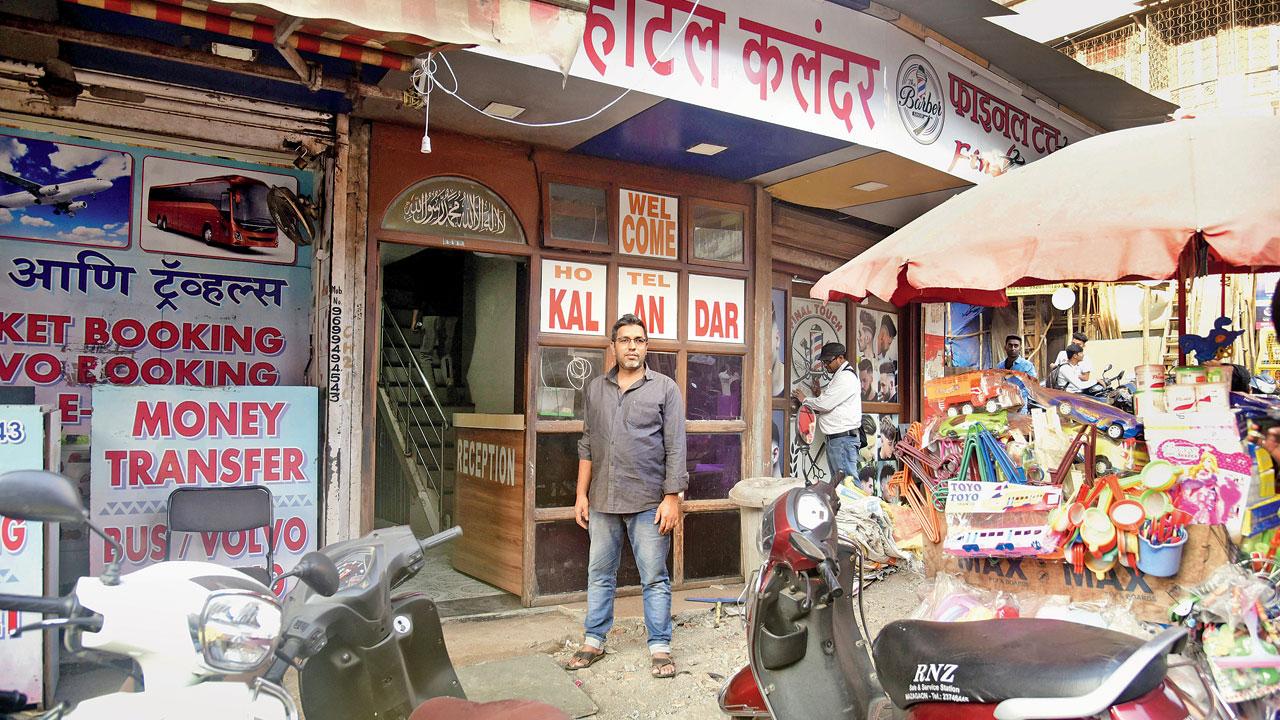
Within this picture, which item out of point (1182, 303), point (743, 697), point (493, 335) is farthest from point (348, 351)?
point (1182, 303)

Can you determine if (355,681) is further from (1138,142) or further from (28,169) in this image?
(28,169)

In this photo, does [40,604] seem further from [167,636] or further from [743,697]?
[743,697]

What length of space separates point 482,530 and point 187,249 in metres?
2.73

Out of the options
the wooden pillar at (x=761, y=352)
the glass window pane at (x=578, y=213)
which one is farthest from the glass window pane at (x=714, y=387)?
the glass window pane at (x=578, y=213)

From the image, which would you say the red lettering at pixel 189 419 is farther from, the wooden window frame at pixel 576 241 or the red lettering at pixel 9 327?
the wooden window frame at pixel 576 241

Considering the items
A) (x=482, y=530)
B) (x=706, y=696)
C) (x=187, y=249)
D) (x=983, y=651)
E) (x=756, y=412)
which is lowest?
(x=706, y=696)

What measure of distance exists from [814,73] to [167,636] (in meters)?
4.52

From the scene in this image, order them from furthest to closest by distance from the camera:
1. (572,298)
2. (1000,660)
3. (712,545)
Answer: (712,545), (572,298), (1000,660)

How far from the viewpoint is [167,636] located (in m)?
1.72

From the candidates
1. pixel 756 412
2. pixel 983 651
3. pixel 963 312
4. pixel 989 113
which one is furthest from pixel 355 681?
pixel 963 312

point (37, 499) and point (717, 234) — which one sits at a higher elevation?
point (717, 234)

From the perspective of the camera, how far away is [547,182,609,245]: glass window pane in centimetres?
571

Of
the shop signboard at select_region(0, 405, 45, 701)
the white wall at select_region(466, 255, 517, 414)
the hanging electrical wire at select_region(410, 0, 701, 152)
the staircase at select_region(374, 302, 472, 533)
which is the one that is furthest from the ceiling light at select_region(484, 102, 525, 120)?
the staircase at select_region(374, 302, 472, 533)

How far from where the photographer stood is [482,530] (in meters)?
6.09
